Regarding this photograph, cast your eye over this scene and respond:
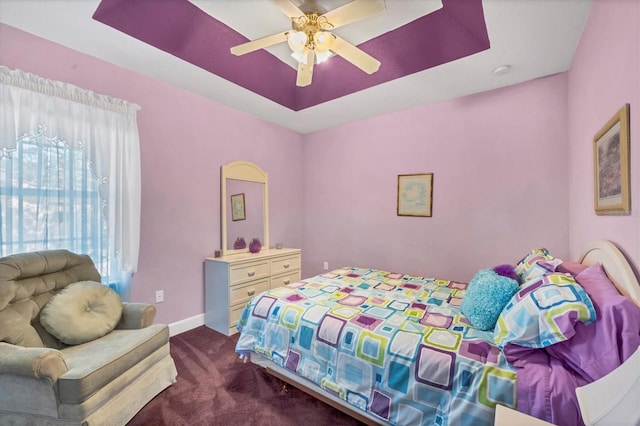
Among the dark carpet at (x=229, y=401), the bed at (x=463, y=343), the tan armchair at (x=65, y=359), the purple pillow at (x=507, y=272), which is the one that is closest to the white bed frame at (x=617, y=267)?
the bed at (x=463, y=343)

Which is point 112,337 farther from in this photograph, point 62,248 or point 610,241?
point 610,241

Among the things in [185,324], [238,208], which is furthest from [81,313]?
[238,208]

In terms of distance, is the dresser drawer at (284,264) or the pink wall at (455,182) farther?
the dresser drawer at (284,264)

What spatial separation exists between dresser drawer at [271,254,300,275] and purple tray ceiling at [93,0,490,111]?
6.38 ft

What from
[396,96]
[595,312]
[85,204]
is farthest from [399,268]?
[85,204]

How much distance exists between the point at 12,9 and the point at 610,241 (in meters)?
3.83

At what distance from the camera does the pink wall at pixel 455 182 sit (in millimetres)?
2465

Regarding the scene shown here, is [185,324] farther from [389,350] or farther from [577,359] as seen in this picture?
[577,359]

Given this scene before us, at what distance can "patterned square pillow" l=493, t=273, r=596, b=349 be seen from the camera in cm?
107

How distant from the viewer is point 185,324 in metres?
2.77

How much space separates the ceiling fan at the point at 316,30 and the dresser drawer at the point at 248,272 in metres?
2.01

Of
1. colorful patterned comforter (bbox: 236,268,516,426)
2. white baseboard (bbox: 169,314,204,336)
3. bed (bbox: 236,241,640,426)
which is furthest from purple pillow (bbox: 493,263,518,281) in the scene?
white baseboard (bbox: 169,314,204,336)

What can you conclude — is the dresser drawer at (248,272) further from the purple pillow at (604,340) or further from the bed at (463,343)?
→ the purple pillow at (604,340)

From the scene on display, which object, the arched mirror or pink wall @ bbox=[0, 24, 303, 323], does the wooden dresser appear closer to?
pink wall @ bbox=[0, 24, 303, 323]
